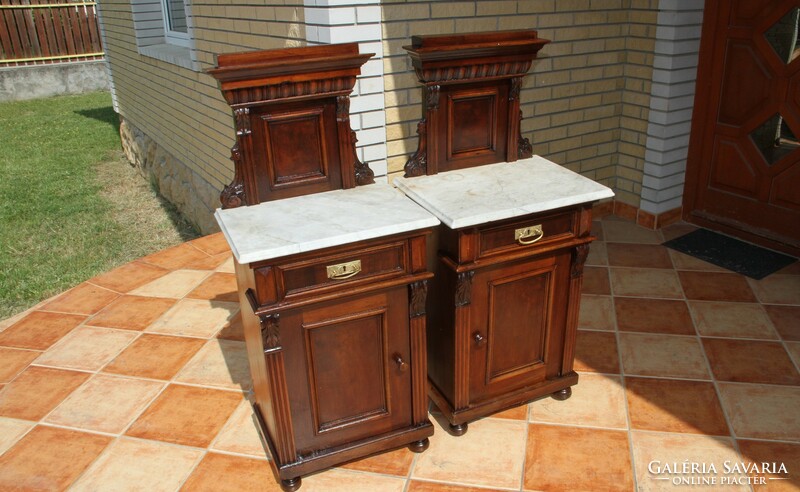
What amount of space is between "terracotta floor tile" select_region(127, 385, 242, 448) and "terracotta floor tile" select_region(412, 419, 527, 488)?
0.97 metres

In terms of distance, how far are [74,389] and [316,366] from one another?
5.14ft

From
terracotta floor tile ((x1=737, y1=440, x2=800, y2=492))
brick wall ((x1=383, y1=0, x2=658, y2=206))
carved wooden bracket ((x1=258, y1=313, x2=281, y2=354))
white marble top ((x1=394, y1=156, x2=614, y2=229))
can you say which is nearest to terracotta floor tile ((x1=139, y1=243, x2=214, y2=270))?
brick wall ((x1=383, y1=0, x2=658, y2=206))

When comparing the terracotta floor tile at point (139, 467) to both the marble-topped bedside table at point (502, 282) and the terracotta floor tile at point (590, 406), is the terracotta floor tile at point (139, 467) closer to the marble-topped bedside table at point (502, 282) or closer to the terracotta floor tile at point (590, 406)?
the marble-topped bedside table at point (502, 282)

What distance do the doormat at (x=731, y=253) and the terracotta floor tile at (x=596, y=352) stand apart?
1281mm

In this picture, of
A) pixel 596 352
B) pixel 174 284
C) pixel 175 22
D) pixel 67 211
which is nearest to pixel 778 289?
pixel 596 352

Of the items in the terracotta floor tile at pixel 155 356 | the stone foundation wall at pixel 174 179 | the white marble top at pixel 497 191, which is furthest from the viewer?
the stone foundation wall at pixel 174 179

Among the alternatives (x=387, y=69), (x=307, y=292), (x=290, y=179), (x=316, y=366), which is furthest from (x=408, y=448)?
(x=387, y=69)

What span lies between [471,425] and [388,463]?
432mm

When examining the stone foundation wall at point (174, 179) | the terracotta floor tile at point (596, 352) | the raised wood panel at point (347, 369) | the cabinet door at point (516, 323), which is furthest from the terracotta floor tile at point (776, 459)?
the stone foundation wall at point (174, 179)

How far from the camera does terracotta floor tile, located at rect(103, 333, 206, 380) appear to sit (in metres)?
3.44

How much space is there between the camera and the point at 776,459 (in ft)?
8.82

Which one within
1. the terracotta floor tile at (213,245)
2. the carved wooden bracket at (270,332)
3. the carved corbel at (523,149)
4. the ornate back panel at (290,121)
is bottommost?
the terracotta floor tile at (213,245)

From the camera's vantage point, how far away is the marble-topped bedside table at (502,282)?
8.59ft

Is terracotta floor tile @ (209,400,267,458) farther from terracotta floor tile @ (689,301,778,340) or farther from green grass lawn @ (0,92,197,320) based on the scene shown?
green grass lawn @ (0,92,197,320)
